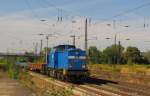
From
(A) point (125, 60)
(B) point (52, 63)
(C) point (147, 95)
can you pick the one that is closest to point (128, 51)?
(A) point (125, 60)

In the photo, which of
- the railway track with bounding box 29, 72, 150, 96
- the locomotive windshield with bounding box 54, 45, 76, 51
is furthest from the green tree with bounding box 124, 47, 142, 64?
the railway track with bounding box 29, 72, 150, 96

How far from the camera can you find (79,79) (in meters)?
40.7

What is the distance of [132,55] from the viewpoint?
124m

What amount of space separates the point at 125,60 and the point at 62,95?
354ft

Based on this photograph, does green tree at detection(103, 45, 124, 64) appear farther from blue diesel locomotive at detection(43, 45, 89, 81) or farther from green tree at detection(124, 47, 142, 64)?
blue diesel locomotive at detection(43, 45, 89, 81)

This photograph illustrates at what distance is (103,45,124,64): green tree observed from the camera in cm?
11521

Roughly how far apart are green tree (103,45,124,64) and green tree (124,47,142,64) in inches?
84.3

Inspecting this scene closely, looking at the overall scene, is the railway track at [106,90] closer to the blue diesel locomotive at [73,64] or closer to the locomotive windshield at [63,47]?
the blue diesel locomotive at [73,64]

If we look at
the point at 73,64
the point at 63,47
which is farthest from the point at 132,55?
the point at 73,64

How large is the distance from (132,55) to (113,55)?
763 centimetres

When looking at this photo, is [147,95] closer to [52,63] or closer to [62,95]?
[62,95]

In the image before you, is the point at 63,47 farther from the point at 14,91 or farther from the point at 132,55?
the point at 132,55

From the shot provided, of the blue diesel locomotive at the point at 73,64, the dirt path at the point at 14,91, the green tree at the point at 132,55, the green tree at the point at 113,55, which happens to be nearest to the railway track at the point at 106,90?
the dirt path at the point at 14,91

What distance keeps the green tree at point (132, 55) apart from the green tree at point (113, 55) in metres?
2.14
